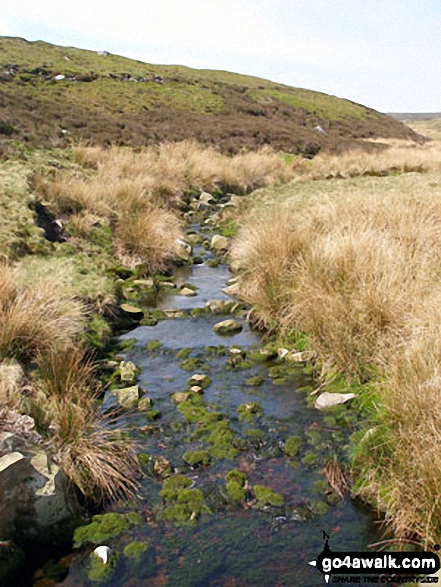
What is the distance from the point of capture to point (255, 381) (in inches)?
263

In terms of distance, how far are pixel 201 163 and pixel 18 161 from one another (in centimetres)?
730

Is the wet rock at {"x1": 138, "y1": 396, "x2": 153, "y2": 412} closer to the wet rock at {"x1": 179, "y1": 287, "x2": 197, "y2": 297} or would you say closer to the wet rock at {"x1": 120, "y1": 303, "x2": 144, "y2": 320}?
the wet rock at {"x1": 120, "y1": 303, "x2": 144, "y2": 320}

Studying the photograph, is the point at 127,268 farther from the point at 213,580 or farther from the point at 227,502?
the point at 213,580

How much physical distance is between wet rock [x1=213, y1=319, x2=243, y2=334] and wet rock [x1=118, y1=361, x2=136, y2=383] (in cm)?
177

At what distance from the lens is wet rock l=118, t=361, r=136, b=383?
6719 millimetres

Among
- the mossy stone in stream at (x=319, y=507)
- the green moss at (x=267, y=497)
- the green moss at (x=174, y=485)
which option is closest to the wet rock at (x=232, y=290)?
the green moss at (x=174, y=485)

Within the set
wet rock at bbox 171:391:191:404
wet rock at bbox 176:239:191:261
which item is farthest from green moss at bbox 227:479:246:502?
wet rock at bbox 176:239:191:261

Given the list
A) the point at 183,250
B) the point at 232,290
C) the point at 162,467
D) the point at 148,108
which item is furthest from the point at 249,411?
the point at 148,108

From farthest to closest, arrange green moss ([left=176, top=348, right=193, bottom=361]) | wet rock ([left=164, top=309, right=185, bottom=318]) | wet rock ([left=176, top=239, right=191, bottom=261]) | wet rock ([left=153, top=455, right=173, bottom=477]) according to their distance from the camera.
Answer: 1. wet rock ([left=176, top=239, right=191, bottom=261])
2. wet rock ([left=164, top=309, right=185, bottom=318])
3. green moss ([left=176, top=348, right=193, bottom=361])
4. wet rock ([left=153, top=455, right=173, bottom=477])

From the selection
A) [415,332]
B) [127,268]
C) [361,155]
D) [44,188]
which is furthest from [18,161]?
[361,155]

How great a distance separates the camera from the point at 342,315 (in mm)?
6582

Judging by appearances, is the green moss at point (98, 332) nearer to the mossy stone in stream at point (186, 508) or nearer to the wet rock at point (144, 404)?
the wet rock at point (144, 404)

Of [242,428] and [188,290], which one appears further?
[188,290]

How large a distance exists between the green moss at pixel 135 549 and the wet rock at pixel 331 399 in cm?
265
